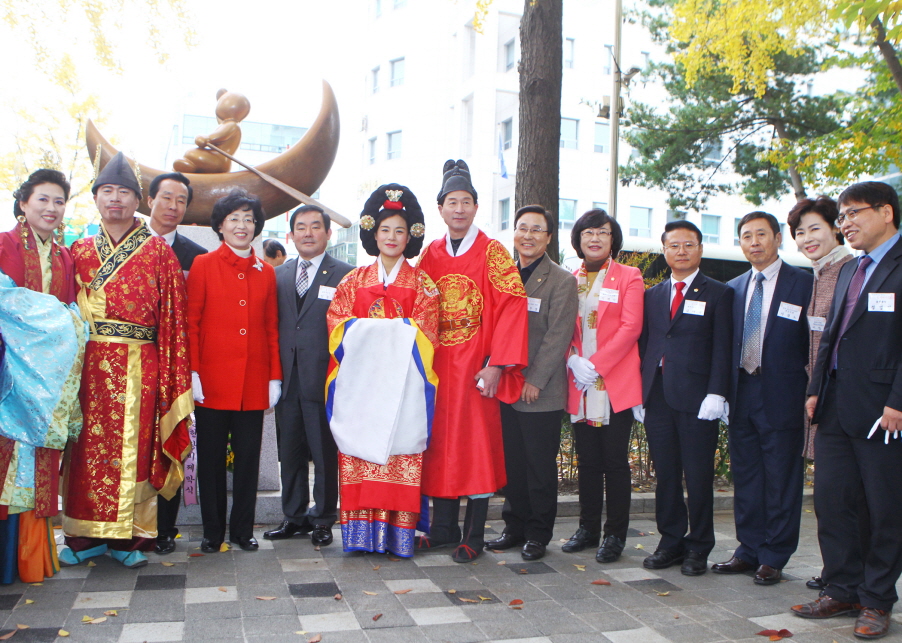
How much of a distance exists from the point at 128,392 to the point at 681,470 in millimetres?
2874

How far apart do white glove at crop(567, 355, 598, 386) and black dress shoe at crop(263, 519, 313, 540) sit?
1.78 metres

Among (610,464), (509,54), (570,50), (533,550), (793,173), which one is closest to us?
(533,550)

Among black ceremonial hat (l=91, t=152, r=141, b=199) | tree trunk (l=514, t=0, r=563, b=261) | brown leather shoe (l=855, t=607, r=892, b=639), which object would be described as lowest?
brown leather shoe (l=855, t=607, r=892, b=639)

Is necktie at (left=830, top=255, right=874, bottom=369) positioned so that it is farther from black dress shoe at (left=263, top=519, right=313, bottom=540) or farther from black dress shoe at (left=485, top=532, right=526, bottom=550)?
black dress shoe at (left=263, top=519, right=313, bottom=540)

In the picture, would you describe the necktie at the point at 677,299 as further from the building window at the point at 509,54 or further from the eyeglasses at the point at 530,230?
the building window at the point at 509,54

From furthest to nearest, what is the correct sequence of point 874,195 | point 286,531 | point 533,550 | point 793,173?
point 793,173 → point 286,531 → point 533,550 → point 874,195

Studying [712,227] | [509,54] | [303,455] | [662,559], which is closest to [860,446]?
[662,559]

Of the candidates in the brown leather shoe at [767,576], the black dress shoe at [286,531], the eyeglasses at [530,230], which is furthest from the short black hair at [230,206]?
the brown leather shoe at [767,576]

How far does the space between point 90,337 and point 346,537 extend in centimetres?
163

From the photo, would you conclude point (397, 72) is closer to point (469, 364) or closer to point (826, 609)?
point (469, 364)

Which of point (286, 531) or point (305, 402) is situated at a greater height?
point (305, 402)

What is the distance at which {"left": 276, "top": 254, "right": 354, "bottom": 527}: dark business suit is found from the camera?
4082 millimetres

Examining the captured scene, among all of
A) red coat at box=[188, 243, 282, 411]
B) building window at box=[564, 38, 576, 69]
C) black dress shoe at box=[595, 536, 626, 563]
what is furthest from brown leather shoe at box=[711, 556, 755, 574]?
building window at box=[564, 38, 576, 69]

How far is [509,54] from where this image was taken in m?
22.4
